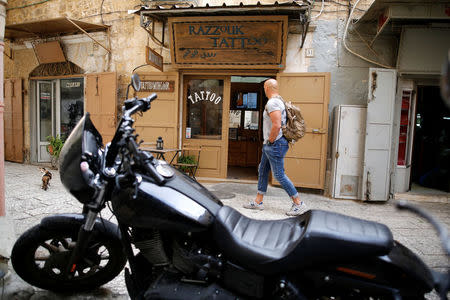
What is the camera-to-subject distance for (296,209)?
4.29 m

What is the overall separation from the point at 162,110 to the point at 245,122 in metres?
3.22

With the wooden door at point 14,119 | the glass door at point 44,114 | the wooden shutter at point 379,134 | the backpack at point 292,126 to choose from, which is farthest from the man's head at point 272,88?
the wooden door at point 14,119

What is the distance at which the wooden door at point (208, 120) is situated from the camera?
6688 millimetres

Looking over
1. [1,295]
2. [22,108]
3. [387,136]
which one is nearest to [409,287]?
[1,295]

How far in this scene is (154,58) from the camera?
6.00 meters

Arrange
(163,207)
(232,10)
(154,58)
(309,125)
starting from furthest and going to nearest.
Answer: (154,58) → (309,125) → (232,10) → (163,207)

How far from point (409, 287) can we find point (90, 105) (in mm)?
7189

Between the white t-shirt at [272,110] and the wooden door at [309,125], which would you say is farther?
the wooden door at [309,125]

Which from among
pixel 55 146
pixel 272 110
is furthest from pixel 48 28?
pixel 272 110

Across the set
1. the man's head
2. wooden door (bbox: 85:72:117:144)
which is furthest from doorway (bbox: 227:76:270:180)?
the man's head

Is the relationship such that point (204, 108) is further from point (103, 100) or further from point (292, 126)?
Result: point (292, 126)

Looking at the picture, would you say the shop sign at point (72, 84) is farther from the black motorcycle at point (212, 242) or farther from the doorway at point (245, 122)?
the black motorcycle at point (212, 242)

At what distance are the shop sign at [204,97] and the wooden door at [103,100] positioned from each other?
173 cm

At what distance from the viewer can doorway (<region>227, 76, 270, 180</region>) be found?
8812mm
